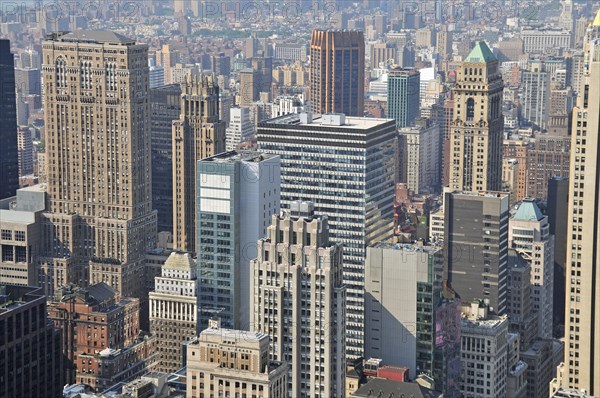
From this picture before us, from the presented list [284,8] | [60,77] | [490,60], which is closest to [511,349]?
[490,60]

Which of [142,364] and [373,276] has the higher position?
[373,276]

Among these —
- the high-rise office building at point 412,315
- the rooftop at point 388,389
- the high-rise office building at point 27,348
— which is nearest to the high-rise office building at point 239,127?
the high-rise office building at point 412,315

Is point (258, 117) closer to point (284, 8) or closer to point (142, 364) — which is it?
point (284, 8)

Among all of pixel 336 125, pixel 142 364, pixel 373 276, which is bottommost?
pixel 142 364

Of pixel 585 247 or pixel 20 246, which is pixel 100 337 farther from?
pixel 585 247

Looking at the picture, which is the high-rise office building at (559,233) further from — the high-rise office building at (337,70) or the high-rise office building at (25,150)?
the high-rise office building at (337,70)

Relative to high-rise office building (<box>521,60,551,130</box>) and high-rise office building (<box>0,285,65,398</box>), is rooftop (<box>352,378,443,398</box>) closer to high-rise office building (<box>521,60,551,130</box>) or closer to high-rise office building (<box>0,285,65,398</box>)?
high-rise office building (<box>0,285,65,398</box>)
